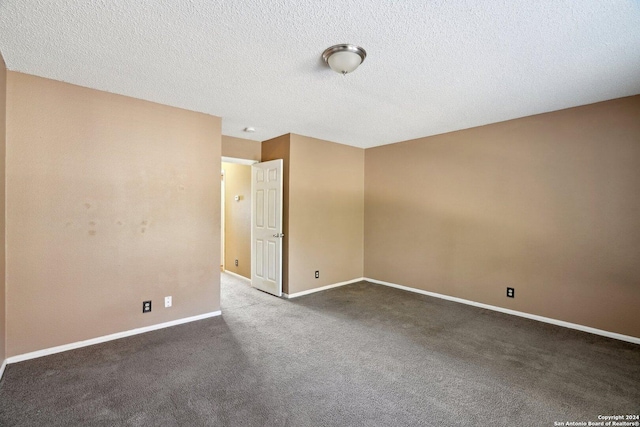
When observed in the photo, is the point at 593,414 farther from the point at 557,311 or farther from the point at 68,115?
the point at 68,115

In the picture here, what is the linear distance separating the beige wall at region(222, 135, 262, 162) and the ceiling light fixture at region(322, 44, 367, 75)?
2.66m

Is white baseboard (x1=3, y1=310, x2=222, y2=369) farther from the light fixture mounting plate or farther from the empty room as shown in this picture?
the light fixture mounting plate

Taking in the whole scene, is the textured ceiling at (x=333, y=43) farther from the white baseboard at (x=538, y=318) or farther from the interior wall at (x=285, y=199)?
the white baseboard at (x=538, y=318)

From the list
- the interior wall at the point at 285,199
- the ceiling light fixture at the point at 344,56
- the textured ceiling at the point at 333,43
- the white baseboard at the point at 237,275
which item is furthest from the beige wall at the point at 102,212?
the ceiling light fixture at the point at 344,56

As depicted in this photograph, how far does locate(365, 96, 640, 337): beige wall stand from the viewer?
302cm

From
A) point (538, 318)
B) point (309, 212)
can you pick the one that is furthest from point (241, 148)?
point (538, 318)

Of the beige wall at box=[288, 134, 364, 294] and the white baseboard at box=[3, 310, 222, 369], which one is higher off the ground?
the beige wall at box=[288, 134, 364, 294]

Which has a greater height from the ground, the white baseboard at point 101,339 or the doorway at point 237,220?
the doorway at point 237,220

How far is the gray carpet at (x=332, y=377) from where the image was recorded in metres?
1.85

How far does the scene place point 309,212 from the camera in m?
4.64

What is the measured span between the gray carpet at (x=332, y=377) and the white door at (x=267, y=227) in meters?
1.10

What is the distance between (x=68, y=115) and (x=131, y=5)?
1.64 meters

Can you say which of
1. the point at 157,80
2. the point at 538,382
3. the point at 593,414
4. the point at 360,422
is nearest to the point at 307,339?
the point at 360,422

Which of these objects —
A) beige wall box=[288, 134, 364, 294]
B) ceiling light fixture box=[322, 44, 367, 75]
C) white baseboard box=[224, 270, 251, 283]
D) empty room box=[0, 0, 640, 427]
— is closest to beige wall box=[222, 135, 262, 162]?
empty room box=[0, 0, 640, 427]
